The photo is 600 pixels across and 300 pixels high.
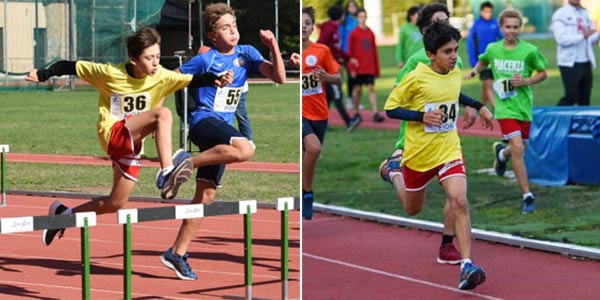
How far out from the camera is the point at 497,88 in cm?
1294

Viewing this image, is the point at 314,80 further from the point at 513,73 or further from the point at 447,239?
the point at 447,239

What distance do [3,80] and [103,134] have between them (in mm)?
601

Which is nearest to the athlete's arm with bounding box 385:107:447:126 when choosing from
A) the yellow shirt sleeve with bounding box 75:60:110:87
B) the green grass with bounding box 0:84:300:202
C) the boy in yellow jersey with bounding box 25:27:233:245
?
the green grass with bounding box 0:84:300:202

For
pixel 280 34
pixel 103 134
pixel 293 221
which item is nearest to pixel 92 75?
pixel 103 134

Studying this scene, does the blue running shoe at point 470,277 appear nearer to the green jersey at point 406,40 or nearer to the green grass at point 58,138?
the green grass at point 58,138

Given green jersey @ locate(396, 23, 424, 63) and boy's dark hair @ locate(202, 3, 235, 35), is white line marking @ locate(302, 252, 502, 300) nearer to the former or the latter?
boy's dark hair @ locate(202, 3, 235, 35)

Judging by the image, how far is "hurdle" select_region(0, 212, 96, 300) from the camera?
664 cm

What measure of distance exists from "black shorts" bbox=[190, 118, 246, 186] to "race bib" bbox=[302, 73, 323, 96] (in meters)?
3.77

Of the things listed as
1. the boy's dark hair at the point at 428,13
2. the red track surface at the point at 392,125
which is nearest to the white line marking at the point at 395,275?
the boy's dark hair at the point at 428,13

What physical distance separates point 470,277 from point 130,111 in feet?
9.22

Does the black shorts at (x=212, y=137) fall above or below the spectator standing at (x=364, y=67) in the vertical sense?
below

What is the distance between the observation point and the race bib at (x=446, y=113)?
9258mm

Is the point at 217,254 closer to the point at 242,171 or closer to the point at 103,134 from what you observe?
the point at 242,171

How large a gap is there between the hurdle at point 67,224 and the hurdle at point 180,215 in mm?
243
